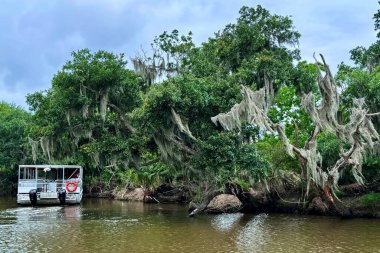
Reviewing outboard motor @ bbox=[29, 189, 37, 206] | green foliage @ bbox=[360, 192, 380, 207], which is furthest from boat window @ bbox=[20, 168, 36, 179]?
green foliage @ bbox=[360, 192, 380, 207]

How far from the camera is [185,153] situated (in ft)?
73.9

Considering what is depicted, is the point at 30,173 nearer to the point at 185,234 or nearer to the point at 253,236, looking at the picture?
the point at 185,234

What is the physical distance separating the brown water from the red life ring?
7.59 m

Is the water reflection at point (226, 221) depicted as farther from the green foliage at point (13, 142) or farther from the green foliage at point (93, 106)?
the green foliage at point (13, 142)

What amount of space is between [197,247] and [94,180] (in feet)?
106

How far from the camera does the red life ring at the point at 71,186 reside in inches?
1258

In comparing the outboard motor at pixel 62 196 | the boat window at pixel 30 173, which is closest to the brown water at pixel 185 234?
the outboard motor at pixel 62 196

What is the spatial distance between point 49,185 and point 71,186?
1.70 meters

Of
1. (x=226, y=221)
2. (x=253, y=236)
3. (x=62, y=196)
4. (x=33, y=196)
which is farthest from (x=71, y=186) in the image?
(x=253, y=236)

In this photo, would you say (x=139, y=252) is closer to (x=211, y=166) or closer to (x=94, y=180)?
(x=211, y=166)

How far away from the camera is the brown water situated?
48.0 feet

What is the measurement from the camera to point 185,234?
17.4 m

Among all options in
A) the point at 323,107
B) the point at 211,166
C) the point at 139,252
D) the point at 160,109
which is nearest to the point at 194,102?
the point at 160,109

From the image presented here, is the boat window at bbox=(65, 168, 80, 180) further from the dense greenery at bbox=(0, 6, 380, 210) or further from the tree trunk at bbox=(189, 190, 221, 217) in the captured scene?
the tree trunk at bbox=(189, 190, 221, 217)
